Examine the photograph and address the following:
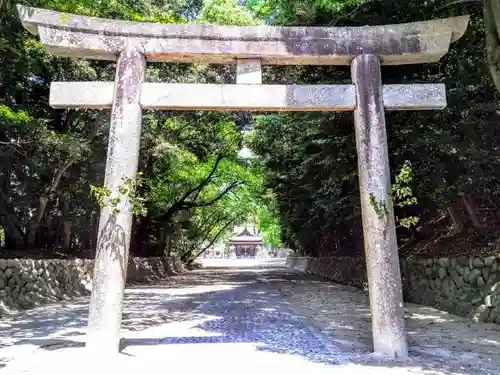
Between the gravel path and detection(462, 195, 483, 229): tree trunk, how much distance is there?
3188 mm

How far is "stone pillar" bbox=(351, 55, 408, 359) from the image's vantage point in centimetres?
554

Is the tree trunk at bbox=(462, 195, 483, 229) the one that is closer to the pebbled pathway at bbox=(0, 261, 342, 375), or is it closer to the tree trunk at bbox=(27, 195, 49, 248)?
the pebbled pathway at bbox=(0, 261, 342, 375)

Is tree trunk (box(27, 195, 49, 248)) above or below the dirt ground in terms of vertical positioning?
above

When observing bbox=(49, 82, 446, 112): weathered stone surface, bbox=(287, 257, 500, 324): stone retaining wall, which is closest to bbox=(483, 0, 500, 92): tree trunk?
bbox=(49, 82, 446, 112): weathered stone surface

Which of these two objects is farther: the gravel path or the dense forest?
the dense forest

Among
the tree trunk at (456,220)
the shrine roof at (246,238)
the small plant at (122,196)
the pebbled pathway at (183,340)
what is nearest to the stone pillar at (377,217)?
the pebbled pathway at (183,340)

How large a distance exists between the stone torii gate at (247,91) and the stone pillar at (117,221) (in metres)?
0.01

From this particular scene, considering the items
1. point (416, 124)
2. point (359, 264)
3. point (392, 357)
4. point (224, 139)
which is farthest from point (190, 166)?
point (392, 357)

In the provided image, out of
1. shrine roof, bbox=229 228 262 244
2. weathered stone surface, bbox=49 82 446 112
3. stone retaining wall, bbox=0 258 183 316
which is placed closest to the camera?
weathered stone surface, bbox=49 82 446 112

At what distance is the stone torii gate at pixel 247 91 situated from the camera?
18.5 feet

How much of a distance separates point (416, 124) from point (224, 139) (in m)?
11.9

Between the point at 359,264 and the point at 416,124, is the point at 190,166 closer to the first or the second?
the point at 359,264

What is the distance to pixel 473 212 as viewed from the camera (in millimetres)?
10422

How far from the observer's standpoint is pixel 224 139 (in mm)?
20406
